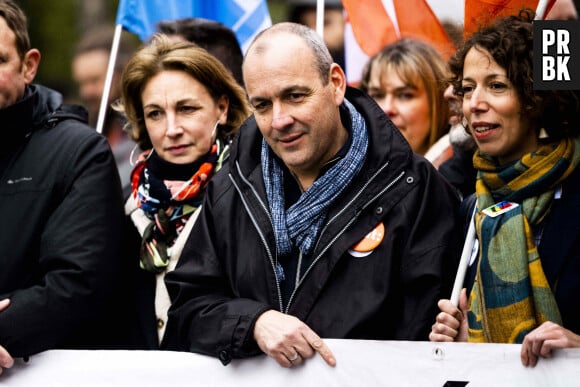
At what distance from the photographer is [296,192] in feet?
15.7

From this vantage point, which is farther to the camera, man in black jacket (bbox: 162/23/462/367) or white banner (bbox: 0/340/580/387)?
man in black jacket (bbox: 162/23/462/367)

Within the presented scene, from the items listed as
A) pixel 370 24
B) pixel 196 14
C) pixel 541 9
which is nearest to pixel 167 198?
pixel 370 24

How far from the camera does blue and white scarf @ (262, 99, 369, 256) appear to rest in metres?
4.57

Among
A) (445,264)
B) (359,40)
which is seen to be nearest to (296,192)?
(445,264)

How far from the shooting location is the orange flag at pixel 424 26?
619cm

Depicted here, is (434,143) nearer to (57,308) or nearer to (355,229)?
(355,229)

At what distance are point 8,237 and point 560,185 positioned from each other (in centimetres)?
218

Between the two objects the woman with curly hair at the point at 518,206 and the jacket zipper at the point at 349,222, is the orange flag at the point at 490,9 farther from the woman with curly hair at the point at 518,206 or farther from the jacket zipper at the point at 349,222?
the jacket zipper at the point at 349,222

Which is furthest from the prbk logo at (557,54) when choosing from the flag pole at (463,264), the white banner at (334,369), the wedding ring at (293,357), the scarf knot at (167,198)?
the scarf knot at (167,198)

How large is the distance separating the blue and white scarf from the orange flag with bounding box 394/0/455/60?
1.67 meters

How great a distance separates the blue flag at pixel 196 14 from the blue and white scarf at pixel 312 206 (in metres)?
2.33

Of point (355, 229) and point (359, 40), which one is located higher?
point (359, 40)

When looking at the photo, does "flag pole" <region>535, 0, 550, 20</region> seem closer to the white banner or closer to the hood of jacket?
the white banner

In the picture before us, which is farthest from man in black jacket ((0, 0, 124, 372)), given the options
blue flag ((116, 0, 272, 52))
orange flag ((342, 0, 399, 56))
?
blue flag ((116, 0, 272, 52))
